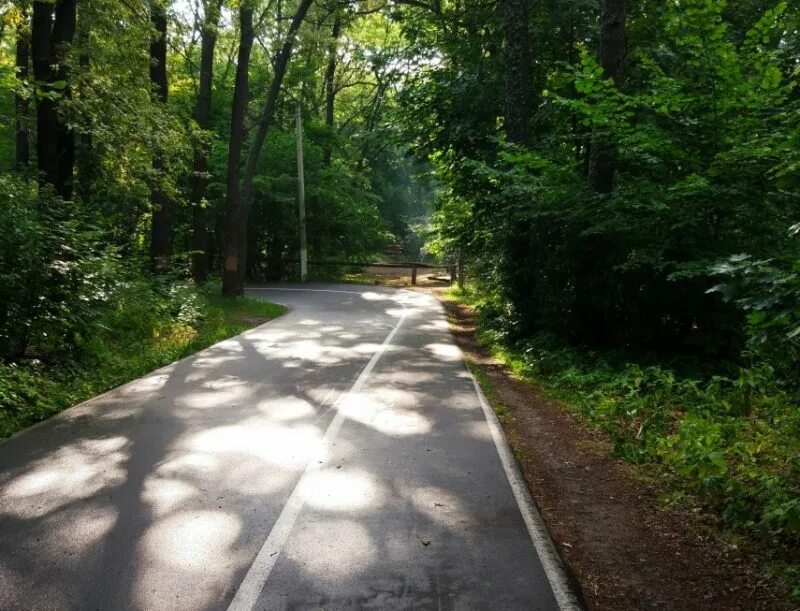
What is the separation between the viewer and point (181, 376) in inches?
401

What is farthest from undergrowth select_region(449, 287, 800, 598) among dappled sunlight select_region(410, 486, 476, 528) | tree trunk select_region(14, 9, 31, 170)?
tree trunk select_region(14, 9, 31, 170)

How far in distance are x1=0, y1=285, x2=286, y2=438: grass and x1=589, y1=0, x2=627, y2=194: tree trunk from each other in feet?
28.1

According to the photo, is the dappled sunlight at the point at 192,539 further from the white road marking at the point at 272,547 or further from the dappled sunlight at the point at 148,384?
the dappled sunlight at the point at 148,384

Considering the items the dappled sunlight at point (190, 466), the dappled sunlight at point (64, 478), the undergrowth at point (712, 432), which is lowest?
the dappled sunlight at point (64, 478)

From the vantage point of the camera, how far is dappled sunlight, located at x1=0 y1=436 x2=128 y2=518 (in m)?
5.12

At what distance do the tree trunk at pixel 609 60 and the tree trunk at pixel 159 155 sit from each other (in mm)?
9662

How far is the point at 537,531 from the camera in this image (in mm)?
4902

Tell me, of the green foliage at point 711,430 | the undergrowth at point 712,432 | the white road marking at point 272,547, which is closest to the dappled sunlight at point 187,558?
the white road marking at point 272,547

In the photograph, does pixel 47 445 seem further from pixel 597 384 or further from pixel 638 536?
pixel 597 384

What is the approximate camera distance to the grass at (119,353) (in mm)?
7711

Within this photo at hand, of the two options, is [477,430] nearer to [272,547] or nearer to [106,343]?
[272,547]

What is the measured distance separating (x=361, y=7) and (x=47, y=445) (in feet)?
73.1

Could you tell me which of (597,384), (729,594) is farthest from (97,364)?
(729,594)

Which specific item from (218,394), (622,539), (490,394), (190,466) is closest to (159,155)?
(218,394)
